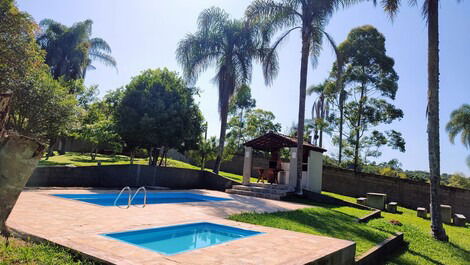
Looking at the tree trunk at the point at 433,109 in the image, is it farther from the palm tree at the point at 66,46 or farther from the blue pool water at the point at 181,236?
the palm tree at the point at 66,46

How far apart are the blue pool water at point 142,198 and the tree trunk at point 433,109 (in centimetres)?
744

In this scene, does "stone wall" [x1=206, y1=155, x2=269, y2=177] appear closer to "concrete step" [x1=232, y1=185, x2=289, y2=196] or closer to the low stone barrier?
"concrete step" [x1=232, y1=185, x2=289, y2=196]

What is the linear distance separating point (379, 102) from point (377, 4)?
12.7m

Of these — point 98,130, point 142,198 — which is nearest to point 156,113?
point 98,130

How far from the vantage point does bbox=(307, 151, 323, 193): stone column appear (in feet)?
54.0

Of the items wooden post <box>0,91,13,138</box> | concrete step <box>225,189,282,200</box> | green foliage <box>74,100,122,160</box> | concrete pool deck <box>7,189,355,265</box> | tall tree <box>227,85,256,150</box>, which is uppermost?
tall tree <box>227,85,256,150</box>

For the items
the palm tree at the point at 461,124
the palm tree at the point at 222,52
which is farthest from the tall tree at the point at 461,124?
the palm tree at the point at 222,52

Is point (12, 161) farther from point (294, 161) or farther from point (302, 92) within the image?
point (294, 161)

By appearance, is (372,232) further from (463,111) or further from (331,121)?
(463,111)

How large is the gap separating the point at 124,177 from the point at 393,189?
48.3ft

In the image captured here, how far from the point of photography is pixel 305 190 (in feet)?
49.9

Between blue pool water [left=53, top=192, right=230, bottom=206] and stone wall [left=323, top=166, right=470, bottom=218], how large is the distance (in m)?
9.68

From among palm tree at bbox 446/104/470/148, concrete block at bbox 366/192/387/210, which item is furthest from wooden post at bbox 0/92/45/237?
palm tree at bbox 446/104/470/148

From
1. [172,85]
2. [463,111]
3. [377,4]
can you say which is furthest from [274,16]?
[463,111]
